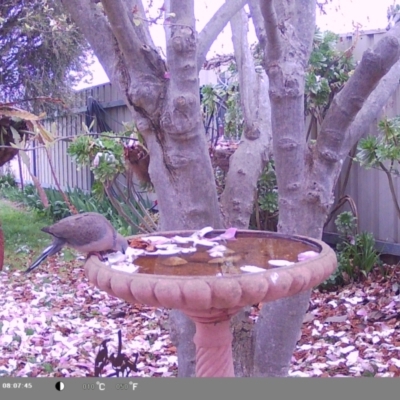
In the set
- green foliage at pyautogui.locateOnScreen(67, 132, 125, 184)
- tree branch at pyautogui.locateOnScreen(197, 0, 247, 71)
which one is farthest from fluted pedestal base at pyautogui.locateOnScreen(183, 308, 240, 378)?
green foliage at pyautogui.locateOnScreen(67, 132, 125, 184)

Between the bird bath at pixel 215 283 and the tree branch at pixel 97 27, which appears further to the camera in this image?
the tree branch at pixel 97 27

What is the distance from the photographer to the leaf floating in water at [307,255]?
4.24 ft

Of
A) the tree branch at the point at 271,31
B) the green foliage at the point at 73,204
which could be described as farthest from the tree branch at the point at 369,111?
the green foliage at the point at 73,204

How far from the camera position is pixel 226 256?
1.37 metres

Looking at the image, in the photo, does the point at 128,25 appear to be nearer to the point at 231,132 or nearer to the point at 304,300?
the point at 304,300

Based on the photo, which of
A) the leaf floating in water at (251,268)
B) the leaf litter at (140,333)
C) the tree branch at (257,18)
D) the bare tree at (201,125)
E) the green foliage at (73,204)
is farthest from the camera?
the green foliage at (73,204)

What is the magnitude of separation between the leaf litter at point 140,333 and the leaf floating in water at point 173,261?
1.93ft

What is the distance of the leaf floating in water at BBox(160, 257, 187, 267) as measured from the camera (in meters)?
1.30

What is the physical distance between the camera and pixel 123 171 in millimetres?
3393

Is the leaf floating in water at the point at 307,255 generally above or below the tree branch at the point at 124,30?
below

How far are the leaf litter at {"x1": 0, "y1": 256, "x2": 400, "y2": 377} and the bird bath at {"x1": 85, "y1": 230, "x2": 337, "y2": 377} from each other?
0.50m

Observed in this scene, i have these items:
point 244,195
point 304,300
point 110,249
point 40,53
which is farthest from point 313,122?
point 40,53

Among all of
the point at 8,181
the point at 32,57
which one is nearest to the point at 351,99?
the point at 32,57

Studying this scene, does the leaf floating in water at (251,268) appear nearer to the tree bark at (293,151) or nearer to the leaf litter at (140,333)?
the tree bark at (293,151)
